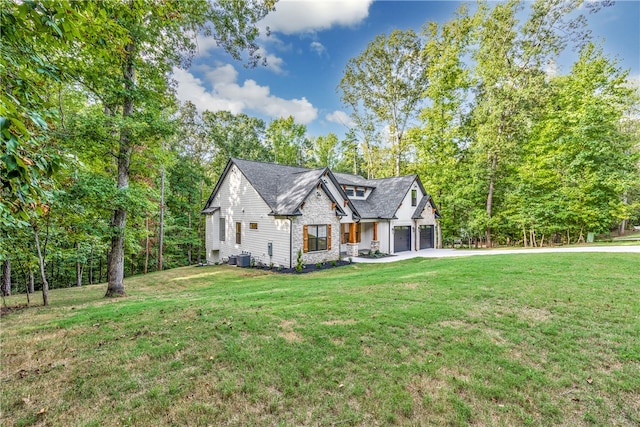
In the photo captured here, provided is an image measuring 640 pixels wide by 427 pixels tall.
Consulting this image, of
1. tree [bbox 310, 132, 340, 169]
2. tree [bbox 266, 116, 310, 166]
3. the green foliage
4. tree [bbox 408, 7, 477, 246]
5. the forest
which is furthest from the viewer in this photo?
tree [bbox 310, 132, 340, 169]

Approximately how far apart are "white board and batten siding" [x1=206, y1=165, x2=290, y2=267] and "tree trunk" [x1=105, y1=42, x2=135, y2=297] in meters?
7.54

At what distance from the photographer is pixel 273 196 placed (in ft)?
56.7

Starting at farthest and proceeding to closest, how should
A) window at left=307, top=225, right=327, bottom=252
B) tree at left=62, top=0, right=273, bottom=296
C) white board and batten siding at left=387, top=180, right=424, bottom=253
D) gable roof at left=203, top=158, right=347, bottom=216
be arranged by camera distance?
white board and batten siding at left=387, top=180, right=424, bottom=253 < window at left=307, top=225, right=327, bottom=252 < gable roof at left=203, top=158, right=347, bottom=216 < tree at left=62, top=0, right=273, bottom=296

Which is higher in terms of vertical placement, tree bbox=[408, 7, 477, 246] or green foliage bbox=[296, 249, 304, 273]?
tree bbox=[408, 7, 477, 246]

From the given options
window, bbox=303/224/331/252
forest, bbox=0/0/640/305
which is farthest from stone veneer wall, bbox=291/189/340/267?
forest, bbox=0/0/640/305

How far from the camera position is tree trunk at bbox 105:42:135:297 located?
30.7ft

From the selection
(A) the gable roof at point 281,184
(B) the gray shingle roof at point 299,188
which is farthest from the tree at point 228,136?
(B) the gray shingle roof at point 299,188

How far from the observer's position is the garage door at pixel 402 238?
70.8 feet

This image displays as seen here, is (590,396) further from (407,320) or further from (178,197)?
(178,197)

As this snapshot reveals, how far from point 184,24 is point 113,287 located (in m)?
9.80

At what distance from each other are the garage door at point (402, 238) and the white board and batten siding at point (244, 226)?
31.8 feet

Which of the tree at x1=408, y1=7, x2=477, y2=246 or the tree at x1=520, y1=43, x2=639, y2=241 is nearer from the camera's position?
the tree at x1=520, y1=43, x2=639, y2=241

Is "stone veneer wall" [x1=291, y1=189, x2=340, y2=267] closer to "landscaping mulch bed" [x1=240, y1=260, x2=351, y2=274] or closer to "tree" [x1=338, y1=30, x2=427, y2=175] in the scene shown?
"landscaping mulch bed" [x1=240, y1=260, x2=351, y2=274]

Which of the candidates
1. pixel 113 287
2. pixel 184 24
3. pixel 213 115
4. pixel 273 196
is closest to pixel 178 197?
pixel 213 115
